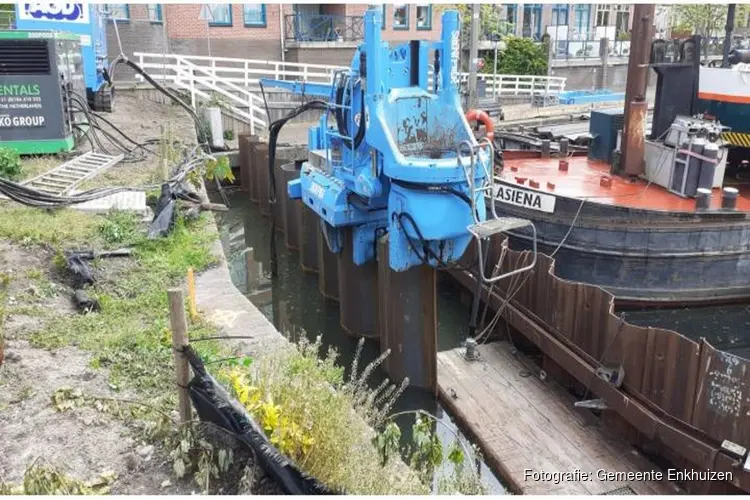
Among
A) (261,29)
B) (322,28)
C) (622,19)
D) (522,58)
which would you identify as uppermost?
(622,19)

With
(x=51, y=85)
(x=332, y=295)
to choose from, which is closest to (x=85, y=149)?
(x=51, y=85)

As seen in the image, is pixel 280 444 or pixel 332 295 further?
pixel 332 295

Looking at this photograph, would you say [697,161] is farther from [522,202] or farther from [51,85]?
[51,85]

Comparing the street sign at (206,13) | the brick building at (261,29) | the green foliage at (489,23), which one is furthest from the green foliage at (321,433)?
the green foliage at (489,23)

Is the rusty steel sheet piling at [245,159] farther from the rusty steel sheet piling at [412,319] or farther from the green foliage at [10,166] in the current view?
the rusty steel sheet piling at [412,319]

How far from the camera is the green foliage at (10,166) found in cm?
1098

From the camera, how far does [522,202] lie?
10945 mm

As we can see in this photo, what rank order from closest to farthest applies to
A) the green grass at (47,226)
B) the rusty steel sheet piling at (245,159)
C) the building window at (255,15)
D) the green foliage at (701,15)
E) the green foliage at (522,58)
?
the green grass at (47,226) < the rusty steel sheet piling at (245,159) < the building window at (255,15) < the green foliage at (522,58) < the green foliage at (701,15)

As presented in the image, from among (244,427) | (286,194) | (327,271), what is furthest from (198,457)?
(286,194)

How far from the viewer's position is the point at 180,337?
14.2 feet

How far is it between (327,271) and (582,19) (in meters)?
34.0

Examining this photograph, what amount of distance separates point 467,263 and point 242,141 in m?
9.10

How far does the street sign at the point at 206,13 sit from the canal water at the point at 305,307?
11.9m

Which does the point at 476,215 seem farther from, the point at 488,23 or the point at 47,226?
the point at 488,23
